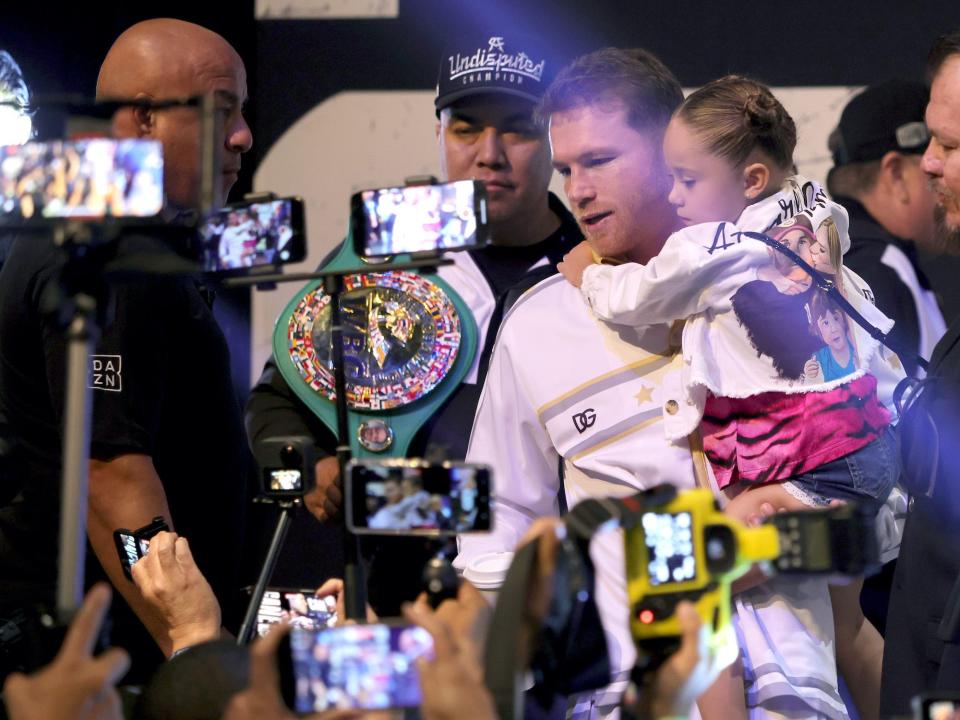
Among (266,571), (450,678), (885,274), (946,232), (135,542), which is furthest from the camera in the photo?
(885,274)

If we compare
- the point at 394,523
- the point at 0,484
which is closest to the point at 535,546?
the point at 394,523

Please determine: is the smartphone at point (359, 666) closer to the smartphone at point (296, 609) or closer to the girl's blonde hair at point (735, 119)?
the smartphone at point (296, 609)

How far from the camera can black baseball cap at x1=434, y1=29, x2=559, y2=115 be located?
3271 mm

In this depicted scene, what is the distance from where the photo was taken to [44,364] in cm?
288

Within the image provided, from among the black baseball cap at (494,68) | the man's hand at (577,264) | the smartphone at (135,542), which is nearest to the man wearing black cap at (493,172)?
the black baseball cap at (494,68)

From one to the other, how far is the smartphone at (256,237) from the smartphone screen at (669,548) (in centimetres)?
73

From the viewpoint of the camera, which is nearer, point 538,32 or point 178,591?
point 178,591

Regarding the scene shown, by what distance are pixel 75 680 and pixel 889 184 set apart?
3.16 metres

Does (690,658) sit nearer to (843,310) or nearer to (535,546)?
(535,546)

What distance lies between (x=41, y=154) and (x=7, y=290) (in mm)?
1187

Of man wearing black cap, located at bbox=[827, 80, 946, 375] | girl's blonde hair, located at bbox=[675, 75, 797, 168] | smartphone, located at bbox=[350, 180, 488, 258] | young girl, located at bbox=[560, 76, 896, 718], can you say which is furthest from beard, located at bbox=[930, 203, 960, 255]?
smartphone, located at bbox=[350, 180, 488, 258]

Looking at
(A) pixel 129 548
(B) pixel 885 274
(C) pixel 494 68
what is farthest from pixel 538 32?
(A) pixel 129 548

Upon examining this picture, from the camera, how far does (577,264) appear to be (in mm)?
2807

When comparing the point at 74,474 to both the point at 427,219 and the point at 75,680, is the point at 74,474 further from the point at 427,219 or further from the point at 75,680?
the point at 427,219
